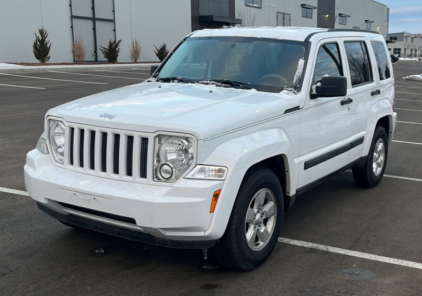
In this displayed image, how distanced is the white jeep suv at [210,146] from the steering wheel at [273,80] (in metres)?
0.01

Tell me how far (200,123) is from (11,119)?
9023mm

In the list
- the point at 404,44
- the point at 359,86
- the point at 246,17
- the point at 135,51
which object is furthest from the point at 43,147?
the point at 404,44

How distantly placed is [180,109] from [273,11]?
53136 mm

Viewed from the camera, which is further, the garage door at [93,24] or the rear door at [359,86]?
the garage door at [93,24]

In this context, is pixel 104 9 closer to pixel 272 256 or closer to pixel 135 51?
pixel 135 51

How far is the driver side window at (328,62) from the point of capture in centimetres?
524

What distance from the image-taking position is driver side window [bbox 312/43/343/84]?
17.2 feet

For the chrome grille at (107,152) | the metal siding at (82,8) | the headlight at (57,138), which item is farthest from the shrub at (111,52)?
the chrome grille at (107,152)

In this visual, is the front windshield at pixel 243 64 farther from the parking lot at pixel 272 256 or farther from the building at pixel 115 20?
the building at pixel 115 20

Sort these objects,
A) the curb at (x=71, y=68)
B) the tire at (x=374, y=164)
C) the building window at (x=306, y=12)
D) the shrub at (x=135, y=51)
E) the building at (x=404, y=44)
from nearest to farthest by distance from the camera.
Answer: the tire at (x=374, y=164) < the curb at (x=71, y=68) < the shrub at (x=135, y=51) < the building window at (x=306, y=12) < the building at (x=404, y=44)

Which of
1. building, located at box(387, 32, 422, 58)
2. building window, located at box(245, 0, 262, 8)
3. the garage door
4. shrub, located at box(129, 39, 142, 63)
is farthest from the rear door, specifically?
building, located at box(387, 32, 422, 58)

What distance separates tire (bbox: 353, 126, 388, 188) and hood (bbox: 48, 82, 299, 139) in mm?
2216

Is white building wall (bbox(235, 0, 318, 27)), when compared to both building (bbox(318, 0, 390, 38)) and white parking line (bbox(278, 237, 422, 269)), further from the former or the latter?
white parking line (bbox(278, 237, 422, 269))

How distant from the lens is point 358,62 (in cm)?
616
